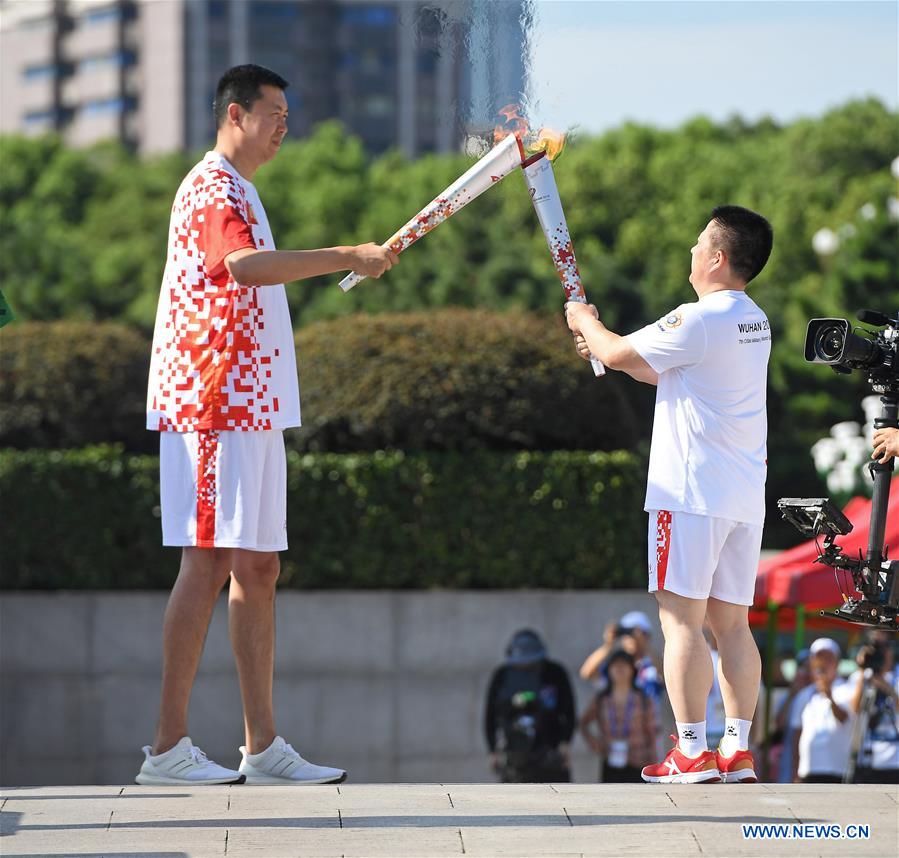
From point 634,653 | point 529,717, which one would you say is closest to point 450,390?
point 634,653

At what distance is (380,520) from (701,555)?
20.1 feet

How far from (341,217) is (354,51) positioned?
52.9 meters

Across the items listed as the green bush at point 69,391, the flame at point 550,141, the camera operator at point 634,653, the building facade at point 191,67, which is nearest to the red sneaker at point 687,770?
the flame at point 550,141

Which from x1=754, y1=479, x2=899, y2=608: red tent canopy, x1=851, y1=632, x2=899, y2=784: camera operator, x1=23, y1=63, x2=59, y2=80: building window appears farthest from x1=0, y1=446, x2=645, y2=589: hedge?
x1=23, y1=63, x2=59, y2=80: building window

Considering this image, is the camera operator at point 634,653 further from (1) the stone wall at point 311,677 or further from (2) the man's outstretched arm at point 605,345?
(2) the man's outstretched arm at point 605,345

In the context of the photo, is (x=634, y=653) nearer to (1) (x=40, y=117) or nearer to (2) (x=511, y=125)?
(2) (x=511, y=125)

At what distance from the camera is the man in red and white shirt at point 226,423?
531 centimetres

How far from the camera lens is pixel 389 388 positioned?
1123 cm

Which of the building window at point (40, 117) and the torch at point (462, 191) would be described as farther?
the building window at point (40, 117)

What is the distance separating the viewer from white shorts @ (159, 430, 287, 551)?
534cm

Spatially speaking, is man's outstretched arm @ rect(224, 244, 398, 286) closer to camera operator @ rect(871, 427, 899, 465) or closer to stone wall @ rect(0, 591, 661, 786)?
camera operator @ rect(871, 427, 899, 465)

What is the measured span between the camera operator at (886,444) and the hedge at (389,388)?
20.2 ft

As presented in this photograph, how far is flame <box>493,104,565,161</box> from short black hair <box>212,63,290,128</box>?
80 centimetres

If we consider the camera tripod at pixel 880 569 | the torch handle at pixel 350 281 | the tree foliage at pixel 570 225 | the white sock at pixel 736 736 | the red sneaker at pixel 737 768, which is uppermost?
the tree foliage at pixel 570 225
